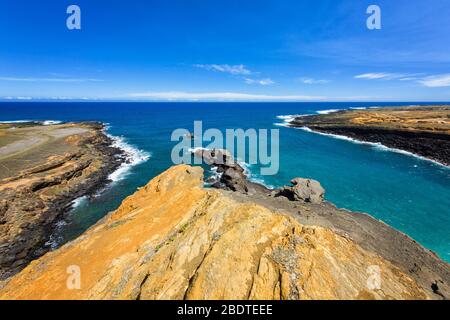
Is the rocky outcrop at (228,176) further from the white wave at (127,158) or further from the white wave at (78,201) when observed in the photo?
the white wave at (78,201)

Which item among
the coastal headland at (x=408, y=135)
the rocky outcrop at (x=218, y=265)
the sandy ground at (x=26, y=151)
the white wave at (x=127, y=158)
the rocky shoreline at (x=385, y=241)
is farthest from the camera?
the coastal headland at (x=408, y=135)

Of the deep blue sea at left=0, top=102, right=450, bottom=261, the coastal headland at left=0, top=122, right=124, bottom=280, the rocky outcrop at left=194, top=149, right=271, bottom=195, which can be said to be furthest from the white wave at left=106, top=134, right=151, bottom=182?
the rocky outcrop at left=194, top=149, right=271, bottom=195

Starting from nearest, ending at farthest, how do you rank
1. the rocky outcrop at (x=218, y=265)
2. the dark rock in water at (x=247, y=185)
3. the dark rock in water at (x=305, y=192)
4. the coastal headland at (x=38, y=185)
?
1. the rocky outcrop at (x=218, y=265)
2. the coastal headland at (x=38, y=185)
3. the dark rock in water at (x=305, y=192)
4. the dark rock in water at (x=247, y=185)

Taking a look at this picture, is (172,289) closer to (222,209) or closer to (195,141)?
(222,209)

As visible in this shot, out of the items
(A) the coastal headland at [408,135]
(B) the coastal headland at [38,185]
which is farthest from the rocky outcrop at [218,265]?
(A) the coastal headland at [408,135]

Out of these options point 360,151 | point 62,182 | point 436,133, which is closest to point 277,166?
point 360,151
